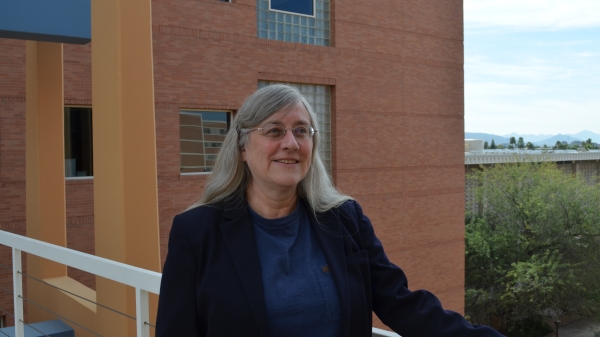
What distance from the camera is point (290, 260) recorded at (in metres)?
2.01

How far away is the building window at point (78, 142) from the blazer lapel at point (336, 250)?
37.9 feet

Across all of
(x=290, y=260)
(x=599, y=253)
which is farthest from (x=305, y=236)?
(x=599, y=253)

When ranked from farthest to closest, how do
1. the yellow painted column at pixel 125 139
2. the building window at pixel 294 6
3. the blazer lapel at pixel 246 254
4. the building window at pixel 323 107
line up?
the building window at pixel 323 107 → the building window at pixel 294 6 → the yellow painted column at pixel 125 139 → the blazer lapel at pixel 246 254

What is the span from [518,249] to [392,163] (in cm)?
1826

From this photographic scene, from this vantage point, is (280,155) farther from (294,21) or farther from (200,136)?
(294,21)

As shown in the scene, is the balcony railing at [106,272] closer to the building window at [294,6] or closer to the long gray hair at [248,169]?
the long gray hair at [248,169]

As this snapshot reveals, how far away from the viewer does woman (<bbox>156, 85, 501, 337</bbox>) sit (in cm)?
191

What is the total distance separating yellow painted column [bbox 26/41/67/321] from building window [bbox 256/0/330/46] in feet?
30.4

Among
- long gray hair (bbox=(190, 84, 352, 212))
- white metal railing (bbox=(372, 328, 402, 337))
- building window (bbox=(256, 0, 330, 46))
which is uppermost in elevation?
building window (bbox=(256, 0, 330, 46))

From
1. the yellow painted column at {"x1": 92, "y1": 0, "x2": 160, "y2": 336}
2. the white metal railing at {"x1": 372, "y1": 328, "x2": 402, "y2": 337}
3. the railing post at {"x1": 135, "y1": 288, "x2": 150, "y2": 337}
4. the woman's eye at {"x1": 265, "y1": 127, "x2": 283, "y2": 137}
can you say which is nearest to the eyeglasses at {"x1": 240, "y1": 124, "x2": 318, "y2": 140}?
the woman's eye at {"x1": 265, "y1": 127, "x2": 283, "y2": 137}

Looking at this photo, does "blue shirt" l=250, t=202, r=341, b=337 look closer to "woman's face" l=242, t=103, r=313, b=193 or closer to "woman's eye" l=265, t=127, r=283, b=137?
"woman's face" l=242, t=103, r=313, b=193

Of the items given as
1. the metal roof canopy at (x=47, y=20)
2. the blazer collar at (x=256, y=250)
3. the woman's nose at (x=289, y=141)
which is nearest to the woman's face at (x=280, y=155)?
the woman's nose at (x=289, y=141)

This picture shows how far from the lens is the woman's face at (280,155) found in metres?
2.05

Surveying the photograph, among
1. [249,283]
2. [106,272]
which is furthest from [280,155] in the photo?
[106,272]
